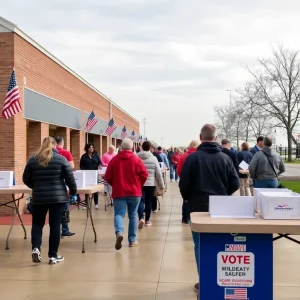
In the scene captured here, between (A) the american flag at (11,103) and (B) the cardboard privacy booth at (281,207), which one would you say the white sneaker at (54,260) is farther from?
(A) the american flag at (11,103)

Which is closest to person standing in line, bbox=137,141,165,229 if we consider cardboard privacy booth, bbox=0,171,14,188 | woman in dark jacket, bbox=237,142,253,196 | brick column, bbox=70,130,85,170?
cardboard privacy booth, bbox=0,171,14,188

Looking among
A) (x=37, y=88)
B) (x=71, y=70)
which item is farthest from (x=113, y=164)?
(x=71, y=70)

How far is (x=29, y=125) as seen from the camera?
14930 mm

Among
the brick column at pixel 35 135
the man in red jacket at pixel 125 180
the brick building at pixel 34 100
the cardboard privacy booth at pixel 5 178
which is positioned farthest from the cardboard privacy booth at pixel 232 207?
the brick column at pixel 35 135

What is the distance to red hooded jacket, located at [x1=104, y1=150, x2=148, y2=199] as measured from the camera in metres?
7.97

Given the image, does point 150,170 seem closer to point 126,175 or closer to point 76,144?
point 126,175

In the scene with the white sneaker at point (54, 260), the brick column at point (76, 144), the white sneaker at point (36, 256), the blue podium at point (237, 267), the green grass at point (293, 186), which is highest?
the brick column at point (76, 144)

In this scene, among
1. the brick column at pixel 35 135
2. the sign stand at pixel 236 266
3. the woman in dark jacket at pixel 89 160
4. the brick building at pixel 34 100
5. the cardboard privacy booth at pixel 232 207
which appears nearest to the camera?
the sign stand at pixel 236 266

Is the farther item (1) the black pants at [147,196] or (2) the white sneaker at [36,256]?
(1) the black pants at [147,196]

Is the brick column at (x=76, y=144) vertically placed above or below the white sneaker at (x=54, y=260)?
above

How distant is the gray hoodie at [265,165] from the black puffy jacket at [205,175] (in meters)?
3.74

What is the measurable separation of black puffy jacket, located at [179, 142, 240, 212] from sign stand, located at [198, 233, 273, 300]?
1.08 meters

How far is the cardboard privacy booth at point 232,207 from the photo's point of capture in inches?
181

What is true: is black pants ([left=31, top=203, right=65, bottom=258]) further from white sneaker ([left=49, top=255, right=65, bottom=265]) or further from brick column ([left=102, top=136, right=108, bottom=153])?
brick column ([left=102, top=136, right=108, bottom=153])
